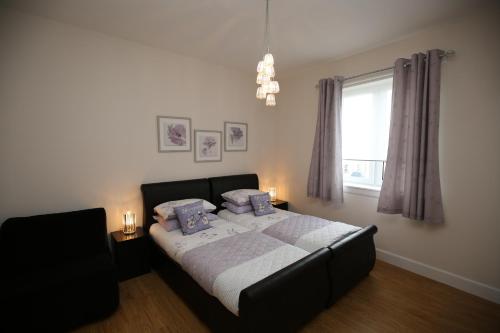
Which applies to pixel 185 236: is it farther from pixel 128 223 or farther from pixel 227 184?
pixel 227 184

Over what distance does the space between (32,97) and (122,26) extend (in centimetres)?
113

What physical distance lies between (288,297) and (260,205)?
1637 millimetres

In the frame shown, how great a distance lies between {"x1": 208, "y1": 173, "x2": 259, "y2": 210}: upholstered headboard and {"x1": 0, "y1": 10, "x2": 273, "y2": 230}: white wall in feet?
0.96

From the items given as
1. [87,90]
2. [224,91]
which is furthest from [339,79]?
[87,90]

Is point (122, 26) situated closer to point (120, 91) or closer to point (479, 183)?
point (120, 91)

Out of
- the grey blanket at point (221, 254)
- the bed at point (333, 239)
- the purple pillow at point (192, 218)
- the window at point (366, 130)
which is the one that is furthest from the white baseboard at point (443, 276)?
the purple pillow at point (192, 218)

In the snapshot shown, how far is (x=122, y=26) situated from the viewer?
2.34 meters

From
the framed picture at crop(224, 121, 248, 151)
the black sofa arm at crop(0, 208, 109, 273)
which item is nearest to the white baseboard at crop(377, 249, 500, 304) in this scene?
the framed picture at crop(224, 121, 248, 151)

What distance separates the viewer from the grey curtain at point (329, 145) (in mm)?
3211

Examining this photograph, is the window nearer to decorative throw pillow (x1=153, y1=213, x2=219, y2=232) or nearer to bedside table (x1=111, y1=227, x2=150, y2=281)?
decorative throw pillow (x1=153, y1=213, x2=219, y2=232)

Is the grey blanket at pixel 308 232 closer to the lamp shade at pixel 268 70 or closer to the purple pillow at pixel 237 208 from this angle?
the purple pillow at pixel 237 208

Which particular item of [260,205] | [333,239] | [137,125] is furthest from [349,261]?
[137,125]

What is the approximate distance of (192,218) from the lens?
8.30ft

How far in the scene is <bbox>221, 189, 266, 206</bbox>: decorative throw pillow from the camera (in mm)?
3184
